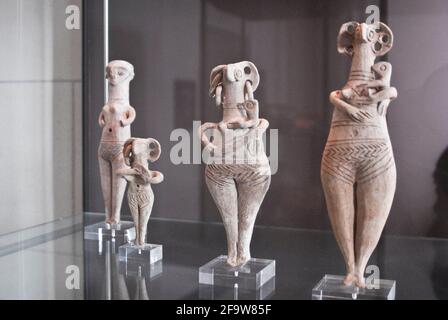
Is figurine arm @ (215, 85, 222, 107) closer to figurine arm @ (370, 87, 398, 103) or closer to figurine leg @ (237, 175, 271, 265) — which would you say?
figurine leg @ (237, 175, 271, 265)

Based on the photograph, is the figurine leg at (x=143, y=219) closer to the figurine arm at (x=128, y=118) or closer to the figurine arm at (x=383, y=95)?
the figurine arm at (x=128, y=118)

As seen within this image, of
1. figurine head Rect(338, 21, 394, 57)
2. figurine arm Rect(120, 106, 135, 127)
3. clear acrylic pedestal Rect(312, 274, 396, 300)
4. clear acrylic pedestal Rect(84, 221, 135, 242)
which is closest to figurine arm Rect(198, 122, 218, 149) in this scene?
figurine head Rect(338, 21, 394, 57)

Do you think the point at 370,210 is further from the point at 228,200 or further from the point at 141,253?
the point at 141,253

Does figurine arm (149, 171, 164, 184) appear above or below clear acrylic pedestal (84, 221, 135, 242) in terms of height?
above

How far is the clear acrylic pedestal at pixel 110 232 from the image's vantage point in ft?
12.9

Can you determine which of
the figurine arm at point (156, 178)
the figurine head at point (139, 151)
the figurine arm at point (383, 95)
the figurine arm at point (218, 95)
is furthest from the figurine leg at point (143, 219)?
the figurine arm at point (383, 95)

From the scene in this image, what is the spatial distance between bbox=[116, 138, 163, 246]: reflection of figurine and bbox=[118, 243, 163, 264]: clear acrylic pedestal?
51 mm

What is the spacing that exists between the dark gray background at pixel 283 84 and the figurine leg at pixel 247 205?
4.36 feet

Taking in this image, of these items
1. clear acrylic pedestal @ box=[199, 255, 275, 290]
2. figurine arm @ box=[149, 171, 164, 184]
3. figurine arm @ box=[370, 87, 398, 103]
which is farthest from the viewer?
figurine arm @ box=[149, 171, 164, 184]

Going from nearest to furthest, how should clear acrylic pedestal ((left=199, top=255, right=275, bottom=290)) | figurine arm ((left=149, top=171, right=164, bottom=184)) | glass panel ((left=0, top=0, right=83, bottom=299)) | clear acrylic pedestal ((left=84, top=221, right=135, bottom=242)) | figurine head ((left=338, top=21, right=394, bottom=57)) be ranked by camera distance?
figurine head ((left=338, top=21, right=394, bottom=57)) → clear acrylic pedestal ((left=199, top=255, right=275, bottom=290)) → figurine arm ((left=149, top=171, right=164, bottom=184)) → glass panel ((left=0, top=0, right=83, bottom=299)) → clear acrylic pedestal ((left=84, top=221, right=135, bottom=242))

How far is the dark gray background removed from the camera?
12.7 ft

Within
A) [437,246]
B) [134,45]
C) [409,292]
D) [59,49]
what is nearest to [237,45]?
[134,45]

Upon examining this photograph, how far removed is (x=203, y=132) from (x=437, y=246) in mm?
1876
